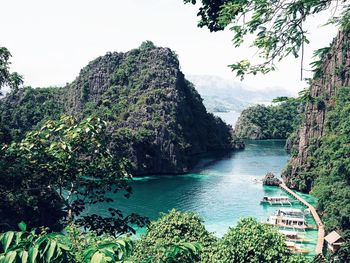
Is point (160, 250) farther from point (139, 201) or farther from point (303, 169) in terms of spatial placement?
point (303, 169)

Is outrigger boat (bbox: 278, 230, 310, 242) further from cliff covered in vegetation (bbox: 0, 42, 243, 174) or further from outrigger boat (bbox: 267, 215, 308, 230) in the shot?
cliff covered in vegetation (bbox: 0, 42, 243, 174)

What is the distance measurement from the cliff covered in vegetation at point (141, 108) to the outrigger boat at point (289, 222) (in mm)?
21344

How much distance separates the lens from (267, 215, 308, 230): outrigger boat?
28.4 meters

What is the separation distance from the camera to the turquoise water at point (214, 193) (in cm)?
3158

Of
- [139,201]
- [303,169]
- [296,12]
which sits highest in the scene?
[296,12]

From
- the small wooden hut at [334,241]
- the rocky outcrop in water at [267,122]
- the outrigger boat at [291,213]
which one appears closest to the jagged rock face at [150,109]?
the rocky outcrop in water at [267,122]

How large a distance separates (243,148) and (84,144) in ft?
220

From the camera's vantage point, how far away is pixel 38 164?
5902 millimetres

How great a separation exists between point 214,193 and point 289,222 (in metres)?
9.99

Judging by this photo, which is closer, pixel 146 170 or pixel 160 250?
pixel 160 250

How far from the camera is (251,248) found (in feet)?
44.1

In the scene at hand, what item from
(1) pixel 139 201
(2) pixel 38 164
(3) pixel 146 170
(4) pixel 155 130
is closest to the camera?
(2) pixel 38 164

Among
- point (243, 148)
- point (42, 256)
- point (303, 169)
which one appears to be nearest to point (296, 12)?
point (42, 256)

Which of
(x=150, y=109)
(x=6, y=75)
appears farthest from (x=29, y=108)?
(x=6, y=75)
